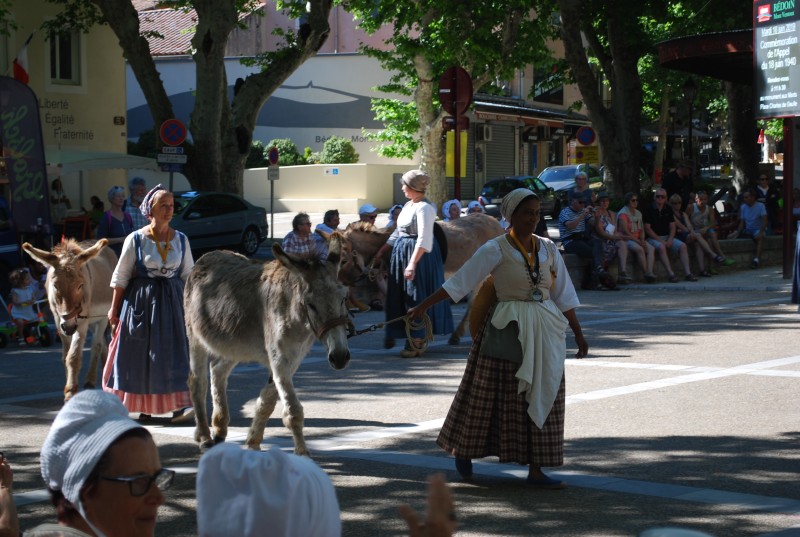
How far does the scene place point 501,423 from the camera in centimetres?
736

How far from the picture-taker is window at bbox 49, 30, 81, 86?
3347cm

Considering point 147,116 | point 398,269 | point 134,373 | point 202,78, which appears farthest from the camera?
point 147,116

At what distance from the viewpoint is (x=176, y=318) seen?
31.5 feet

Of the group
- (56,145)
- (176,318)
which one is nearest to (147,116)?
(56,145)

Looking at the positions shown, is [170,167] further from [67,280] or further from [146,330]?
[146,330]

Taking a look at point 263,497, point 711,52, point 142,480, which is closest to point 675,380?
point 142,480

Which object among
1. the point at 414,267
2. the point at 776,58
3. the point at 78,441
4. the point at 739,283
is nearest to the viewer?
the point at 78,441

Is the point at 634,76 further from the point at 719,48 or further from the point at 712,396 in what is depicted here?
the point at 712,396

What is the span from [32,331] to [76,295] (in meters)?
5.49

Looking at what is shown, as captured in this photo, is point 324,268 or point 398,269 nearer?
point 324,268

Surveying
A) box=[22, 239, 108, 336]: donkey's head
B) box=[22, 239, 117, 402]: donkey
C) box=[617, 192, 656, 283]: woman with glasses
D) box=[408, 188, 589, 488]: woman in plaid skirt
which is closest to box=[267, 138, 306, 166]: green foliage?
box=[617, 192, 656, 283]: woman with glasses

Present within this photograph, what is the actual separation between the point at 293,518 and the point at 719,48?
21.5 metres

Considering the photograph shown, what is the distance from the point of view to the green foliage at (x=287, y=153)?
50.3 m

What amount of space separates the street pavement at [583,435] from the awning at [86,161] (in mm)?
14393
